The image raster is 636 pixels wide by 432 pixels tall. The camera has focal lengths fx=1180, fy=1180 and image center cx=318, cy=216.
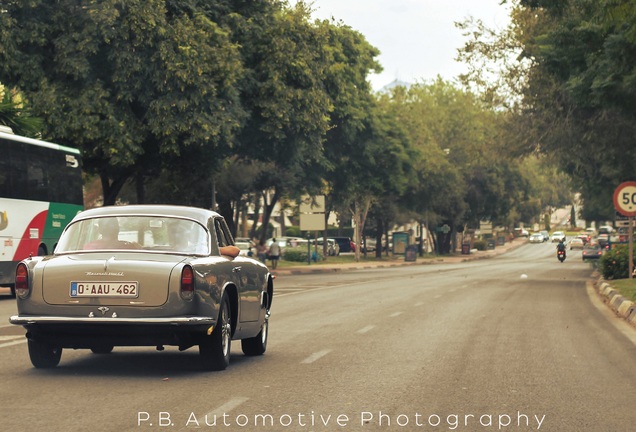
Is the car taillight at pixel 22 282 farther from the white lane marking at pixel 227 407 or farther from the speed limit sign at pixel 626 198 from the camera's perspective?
the speed limit sign at pixel 626 198

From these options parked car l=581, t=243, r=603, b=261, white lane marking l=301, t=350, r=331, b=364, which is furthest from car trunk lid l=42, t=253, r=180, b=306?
parked car l=581, t=243, r=603, b=261

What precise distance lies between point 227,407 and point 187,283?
6.78 feet

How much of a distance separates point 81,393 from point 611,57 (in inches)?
573

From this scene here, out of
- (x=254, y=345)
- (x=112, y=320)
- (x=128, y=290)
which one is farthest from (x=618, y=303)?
(x=112, y=320)

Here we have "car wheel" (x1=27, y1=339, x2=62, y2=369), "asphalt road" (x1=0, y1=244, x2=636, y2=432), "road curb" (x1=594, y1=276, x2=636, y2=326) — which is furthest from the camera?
"road curb" (x1=594, y1=276, x2=636, y2=326)

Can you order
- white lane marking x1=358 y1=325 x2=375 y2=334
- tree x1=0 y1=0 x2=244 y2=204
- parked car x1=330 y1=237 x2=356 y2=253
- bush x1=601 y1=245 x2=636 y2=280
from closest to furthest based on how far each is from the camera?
1. white lane marking x1=358 y1=325 x2=375 y2=334
2. bush x1=601 y1=245 x2=636 y2=280
3. tree x1=0 y1=0 x2=244 y2=204
4. parked car x1=330 y1=237 x2=356 y2=253

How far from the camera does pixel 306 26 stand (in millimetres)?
44125

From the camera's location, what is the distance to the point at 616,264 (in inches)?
1478

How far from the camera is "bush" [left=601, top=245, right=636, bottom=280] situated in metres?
37.0

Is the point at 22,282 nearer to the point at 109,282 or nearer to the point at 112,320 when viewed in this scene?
the point at 109,282

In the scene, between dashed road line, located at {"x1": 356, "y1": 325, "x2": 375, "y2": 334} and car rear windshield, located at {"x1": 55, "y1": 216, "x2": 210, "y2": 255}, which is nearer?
car rear windshield, located at {"x1": 55, "y1": 216, "x2": 210, "y2": 255}

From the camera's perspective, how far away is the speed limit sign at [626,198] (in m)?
31.1

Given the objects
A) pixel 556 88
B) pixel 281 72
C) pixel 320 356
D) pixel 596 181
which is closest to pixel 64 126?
pixel 281 72

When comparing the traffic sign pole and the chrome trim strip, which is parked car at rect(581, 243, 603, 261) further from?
the chrome trim strip
